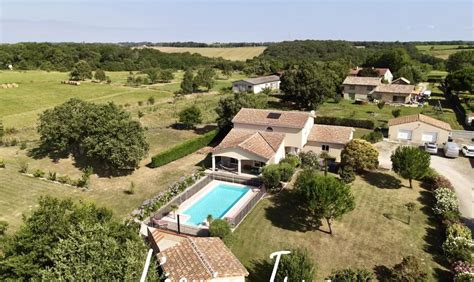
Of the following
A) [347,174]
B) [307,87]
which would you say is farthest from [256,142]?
[307,87]

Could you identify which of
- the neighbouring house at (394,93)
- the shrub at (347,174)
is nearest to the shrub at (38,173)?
the shrub at (347,174)

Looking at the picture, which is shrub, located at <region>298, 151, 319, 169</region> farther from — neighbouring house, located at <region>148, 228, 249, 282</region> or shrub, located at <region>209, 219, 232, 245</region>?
neighbouring house, located at <region>148, 228, 249, 282</region>

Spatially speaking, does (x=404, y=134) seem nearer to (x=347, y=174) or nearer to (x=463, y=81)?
(x=347, y=174)

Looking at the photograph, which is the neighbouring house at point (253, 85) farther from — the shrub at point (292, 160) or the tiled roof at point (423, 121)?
the shrub at point (292, 160)

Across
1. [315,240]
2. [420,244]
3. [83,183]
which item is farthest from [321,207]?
[83,183]

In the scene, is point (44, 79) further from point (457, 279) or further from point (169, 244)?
point (457, 279)

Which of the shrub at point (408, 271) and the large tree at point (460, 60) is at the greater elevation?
the large tree at point (460, 60)

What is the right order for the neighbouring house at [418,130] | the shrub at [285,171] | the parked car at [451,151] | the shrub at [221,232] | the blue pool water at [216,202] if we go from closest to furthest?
the shrub at [221,232] < the blue pool water at [216,202] < the shrub at [285,171] < the parked car at [451,151] < the neighbouring house at [418,130]
